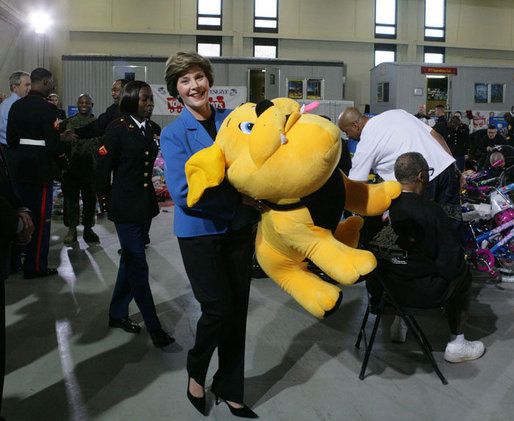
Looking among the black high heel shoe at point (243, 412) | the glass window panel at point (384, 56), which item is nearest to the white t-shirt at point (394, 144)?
the black high heel shoe at point (243, 412)

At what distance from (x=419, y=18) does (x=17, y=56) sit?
42.0 feet

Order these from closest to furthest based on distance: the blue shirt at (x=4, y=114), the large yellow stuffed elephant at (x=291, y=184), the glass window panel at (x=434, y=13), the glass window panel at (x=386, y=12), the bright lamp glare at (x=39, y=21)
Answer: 1. the large yellow stuffed elephant at (x=291, y=184)
2. the blue shirt at (x=4, y=114)
3. the bright lamp glare at (x=39, y=21)
4. the glass window panel at (x=386, y=12)
5. the glass window panel at (x=434, y=13)

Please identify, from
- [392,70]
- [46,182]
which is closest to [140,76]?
[392,70]

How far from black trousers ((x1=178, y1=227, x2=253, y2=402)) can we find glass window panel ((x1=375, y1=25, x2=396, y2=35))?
674 inches

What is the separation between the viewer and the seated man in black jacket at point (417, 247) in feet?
9.00

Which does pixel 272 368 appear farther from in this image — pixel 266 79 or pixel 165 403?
pixel 266 79

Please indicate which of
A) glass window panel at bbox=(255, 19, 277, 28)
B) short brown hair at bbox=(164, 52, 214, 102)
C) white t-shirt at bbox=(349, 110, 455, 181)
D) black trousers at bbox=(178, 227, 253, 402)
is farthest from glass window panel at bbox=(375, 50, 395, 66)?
black trousers at bbox=(178, 227, 253, 402)

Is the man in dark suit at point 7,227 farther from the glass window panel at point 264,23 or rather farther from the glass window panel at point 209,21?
the glass window panel at point 264,23

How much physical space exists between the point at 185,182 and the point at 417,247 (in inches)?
52.5

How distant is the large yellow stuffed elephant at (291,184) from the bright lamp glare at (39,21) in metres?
14.8

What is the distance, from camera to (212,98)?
1305 centimetres

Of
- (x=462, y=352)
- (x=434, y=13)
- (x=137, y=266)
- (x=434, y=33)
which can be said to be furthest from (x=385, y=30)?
(x=137, y=266)

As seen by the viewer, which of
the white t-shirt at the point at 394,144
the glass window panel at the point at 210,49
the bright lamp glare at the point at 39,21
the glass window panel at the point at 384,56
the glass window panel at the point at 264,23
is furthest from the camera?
the glass window panel at the point at 384,56

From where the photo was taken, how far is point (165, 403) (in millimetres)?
2578
